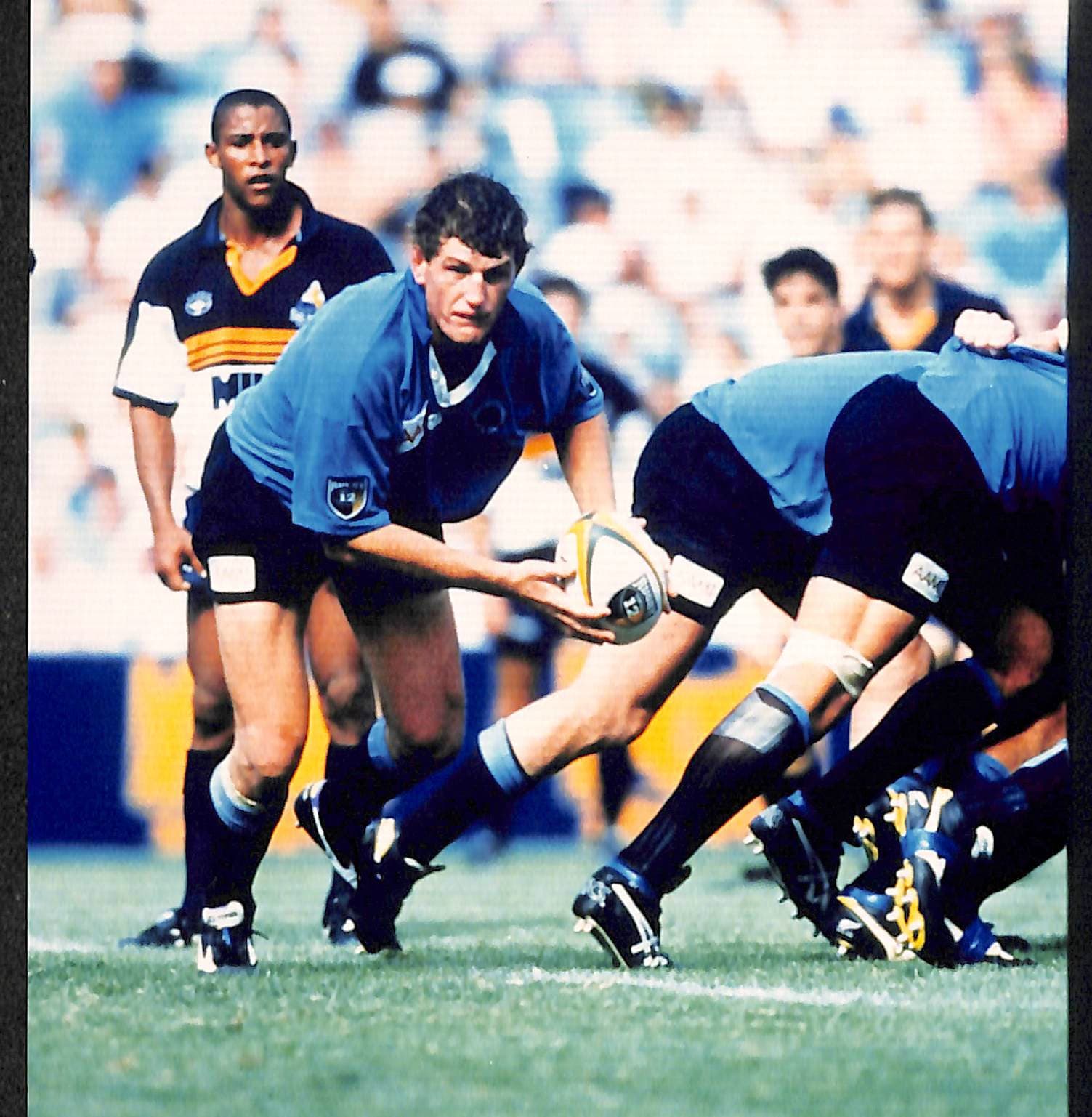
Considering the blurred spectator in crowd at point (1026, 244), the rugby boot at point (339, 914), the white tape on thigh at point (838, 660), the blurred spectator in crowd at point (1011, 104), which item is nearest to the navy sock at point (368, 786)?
the rugby boot at point (339, 914)

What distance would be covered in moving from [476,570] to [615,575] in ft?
0.88

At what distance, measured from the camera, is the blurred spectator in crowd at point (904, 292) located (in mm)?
3664

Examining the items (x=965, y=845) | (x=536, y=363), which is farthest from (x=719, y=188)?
(x=965, y=845)

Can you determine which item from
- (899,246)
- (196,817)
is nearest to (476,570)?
(196,817)

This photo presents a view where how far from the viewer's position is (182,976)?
135 inches

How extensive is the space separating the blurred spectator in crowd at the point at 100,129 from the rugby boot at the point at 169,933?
145 centimetres

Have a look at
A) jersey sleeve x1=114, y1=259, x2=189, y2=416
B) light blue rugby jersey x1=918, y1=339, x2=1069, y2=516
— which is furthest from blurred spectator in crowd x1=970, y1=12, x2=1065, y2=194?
jersey sleeve x1=114, y1=259, x2=189, y2=416

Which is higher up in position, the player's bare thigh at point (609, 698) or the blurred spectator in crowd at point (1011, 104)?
the blurred spectator in crowd at point (1011, 104)

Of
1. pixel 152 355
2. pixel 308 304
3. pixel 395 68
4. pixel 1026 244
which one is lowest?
pixel 152 355

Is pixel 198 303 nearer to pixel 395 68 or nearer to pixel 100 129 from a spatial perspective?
pixel 100 129

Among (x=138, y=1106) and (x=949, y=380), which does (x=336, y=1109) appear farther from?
(x=949, y=380)

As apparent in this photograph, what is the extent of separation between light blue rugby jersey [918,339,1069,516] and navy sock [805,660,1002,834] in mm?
380

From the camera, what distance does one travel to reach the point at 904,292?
3709 mm

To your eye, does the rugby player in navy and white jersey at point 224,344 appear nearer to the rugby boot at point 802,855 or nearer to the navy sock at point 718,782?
the navy sock at point 718,782
